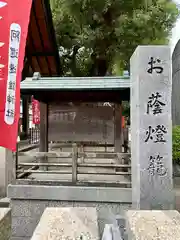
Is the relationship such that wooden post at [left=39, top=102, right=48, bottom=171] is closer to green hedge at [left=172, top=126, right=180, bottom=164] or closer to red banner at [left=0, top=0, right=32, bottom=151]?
red banner at [left=0, top=0, right=32, bottom=151]

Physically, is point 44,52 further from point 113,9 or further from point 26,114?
point 26,114

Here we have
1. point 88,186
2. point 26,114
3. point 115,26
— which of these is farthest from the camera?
point 26,114

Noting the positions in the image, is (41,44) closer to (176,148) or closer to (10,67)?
(10,67)

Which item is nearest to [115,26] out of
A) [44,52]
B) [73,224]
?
[44,52]

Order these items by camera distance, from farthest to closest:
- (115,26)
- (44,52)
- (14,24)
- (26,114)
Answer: (26,114) → (115,26) → (44,52) → (14,24)

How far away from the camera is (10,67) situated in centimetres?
496

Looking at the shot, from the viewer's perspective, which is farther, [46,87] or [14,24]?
[46,87]

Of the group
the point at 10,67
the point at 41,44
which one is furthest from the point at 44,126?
the point at 41,44

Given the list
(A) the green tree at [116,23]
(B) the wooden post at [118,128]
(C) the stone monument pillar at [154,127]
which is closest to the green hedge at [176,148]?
(B) the wooden post at [118,128]

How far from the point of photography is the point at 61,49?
17109 millimetres

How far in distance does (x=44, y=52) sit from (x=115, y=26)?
430cm

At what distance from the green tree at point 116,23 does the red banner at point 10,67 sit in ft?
28.7

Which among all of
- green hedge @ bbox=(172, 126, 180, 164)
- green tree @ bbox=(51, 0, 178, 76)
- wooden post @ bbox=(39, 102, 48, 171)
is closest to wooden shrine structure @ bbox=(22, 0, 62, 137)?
green tree @ bbox=(51, 0, 178, 76)

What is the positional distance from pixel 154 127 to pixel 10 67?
300 cm
